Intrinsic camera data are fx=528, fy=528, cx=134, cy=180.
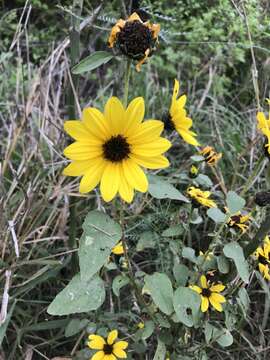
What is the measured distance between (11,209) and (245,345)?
67 centimetres

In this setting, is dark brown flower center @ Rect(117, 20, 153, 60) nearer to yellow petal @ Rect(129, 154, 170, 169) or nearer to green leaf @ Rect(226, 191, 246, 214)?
yellow petal @ Rect(129, 154, 170, 169)

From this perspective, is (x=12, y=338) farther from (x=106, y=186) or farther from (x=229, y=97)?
(x=229, y=97)

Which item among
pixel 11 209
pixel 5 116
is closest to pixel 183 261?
pixel 11 209

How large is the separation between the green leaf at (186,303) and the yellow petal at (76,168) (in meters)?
0.27

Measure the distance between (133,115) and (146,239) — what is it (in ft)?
0.96

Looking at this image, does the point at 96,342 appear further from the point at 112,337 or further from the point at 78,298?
the point at 78,298

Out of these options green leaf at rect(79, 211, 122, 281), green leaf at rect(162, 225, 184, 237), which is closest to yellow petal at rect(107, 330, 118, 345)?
green leaf at rect(162, 225, 184, 237)

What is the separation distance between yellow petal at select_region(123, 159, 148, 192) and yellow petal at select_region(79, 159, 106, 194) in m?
0.03

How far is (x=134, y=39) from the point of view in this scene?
72 cm

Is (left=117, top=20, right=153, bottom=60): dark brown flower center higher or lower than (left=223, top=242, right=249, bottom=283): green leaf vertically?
higher

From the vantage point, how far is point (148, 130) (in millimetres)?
748

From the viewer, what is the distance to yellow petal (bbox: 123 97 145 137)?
73cm

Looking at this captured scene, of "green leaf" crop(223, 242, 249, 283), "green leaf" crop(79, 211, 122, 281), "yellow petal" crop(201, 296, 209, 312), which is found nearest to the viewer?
"green leaf" crop(79, 211, 122, 281)

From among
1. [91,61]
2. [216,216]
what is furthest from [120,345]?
[91,61]
